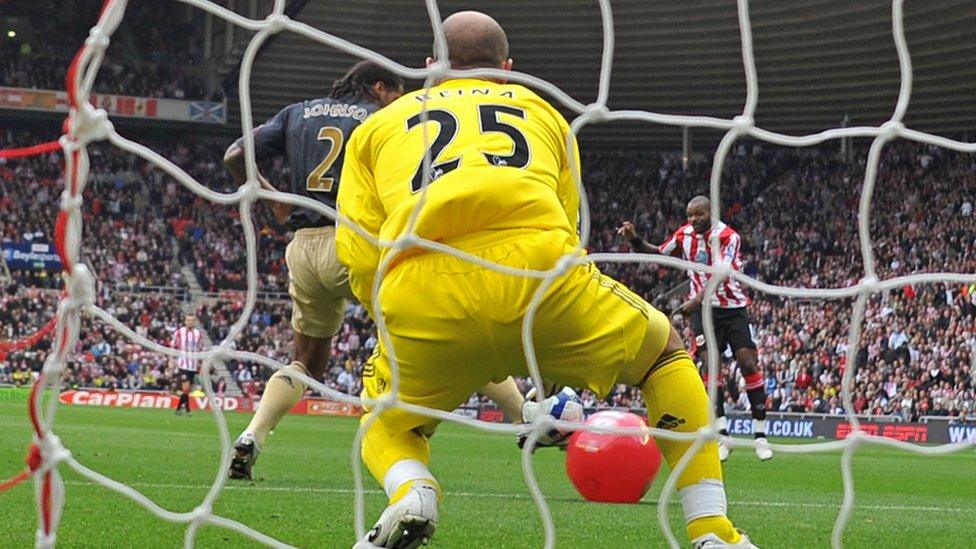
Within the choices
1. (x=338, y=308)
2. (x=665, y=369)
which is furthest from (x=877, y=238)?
(x=665, y=369)

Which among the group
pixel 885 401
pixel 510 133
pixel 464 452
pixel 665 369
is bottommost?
pixel 885 401

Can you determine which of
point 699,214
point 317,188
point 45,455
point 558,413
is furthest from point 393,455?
point 699,214

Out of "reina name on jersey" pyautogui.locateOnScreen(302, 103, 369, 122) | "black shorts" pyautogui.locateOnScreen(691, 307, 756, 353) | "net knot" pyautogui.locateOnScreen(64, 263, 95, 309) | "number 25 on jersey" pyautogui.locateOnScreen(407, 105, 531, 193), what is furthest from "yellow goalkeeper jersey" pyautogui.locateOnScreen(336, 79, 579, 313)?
"black shorts" pyautogui.locateOnScreen(691, 307, 756, 353)

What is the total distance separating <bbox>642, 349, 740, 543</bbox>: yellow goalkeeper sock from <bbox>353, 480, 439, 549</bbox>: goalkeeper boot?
70 centimetres

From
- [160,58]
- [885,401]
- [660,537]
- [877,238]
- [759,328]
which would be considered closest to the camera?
[660,537]

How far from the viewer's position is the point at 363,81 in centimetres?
699

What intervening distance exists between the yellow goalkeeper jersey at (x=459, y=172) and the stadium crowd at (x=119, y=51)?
31.4 m

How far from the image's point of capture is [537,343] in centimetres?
360

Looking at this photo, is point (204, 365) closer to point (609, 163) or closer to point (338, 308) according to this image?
point (338, 308)

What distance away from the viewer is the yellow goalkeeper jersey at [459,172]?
140 inches

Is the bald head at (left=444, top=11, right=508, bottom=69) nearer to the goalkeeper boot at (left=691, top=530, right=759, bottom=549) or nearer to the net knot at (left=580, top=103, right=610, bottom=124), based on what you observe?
the net knot at (left=580, top=103, right=610, bottom=124)

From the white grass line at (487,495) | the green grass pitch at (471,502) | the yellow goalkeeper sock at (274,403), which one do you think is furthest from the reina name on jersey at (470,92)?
the white grass line at (487,495)

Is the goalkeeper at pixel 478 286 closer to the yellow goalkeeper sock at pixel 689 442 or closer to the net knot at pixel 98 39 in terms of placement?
the yellow goalkeeper sock at pixel 689 442

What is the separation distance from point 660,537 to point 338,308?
7.98ft
